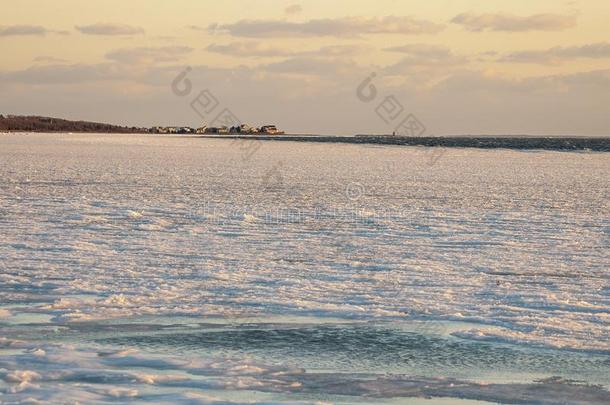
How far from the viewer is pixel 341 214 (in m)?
15.1

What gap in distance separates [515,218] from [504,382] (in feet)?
31.2

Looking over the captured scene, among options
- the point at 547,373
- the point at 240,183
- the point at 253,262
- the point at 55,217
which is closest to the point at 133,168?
the point at 240,183

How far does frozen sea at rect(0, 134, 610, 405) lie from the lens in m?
5.47

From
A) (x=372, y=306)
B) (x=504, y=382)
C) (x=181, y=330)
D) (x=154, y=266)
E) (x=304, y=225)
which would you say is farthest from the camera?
(x=304, y=225)

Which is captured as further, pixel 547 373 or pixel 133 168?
pixel 133 168

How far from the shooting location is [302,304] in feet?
25.3

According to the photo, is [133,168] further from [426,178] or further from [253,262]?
[253,262]

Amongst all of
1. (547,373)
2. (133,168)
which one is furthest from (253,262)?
(133,168)

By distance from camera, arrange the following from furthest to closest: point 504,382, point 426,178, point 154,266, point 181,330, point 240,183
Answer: point 426,178
point 240,183
point 154,266
point 181,330
point 504,382

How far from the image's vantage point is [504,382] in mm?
5539

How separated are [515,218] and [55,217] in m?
7.26

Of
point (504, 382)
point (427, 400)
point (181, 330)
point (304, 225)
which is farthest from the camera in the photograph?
point (304, 225)

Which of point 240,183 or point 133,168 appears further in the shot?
point 133,168

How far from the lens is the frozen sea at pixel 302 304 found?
547 cm
